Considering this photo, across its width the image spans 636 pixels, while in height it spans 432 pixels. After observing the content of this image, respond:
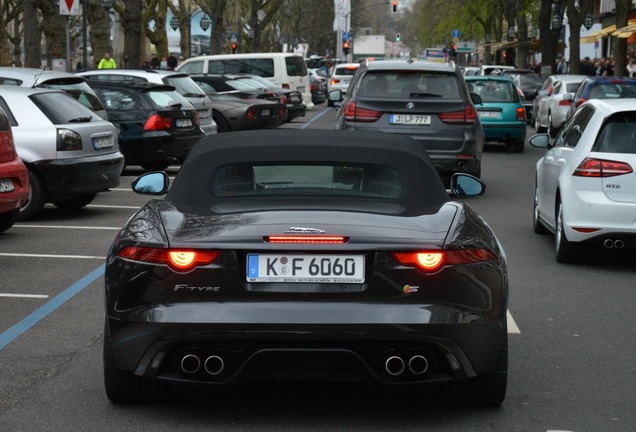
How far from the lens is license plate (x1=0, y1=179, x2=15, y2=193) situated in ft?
37.7

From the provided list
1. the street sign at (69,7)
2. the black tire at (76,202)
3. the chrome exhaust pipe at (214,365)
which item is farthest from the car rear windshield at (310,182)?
the street sign at (69,7)

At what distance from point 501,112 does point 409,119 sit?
10.3m

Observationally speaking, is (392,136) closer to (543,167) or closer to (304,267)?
(304,267)

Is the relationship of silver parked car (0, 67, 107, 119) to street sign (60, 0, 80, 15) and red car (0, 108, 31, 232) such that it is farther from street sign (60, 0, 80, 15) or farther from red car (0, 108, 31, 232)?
street sign (60, 0, 80, 15)

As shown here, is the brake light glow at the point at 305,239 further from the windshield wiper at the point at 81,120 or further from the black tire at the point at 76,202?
the black tire at the point at 76,202

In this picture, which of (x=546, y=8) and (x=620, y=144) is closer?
(x=620, y=144)

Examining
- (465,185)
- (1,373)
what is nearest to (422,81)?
(465,185)

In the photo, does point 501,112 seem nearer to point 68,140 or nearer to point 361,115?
point 361,115

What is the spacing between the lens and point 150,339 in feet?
17.5

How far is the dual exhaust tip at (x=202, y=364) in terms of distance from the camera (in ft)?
17.6

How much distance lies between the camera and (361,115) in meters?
15.8

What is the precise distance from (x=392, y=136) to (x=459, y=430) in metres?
1.86

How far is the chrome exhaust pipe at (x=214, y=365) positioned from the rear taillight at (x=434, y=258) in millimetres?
854

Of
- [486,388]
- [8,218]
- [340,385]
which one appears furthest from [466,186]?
[8,218]
